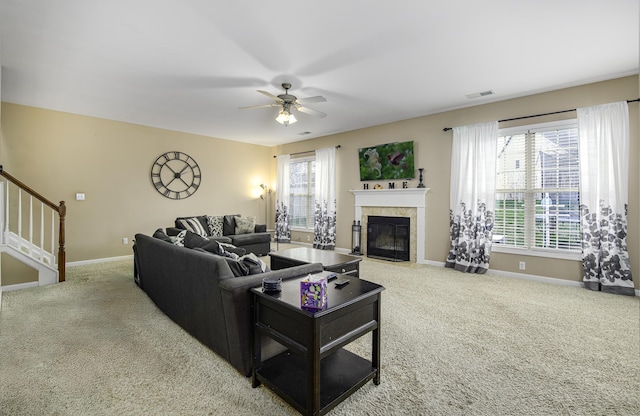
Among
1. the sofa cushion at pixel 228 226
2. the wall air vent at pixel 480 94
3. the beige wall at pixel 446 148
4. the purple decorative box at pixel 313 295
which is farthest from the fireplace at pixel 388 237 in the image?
the purple decorative box at pixel 313 295

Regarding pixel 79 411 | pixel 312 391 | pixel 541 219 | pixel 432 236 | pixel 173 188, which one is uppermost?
pixel 173 188

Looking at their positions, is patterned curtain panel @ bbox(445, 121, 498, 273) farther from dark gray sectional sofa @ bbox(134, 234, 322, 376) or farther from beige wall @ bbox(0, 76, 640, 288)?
dark gray sectional sofa @ bbox(134, 234, 322, 376)

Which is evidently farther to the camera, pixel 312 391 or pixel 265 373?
pixel 265 373

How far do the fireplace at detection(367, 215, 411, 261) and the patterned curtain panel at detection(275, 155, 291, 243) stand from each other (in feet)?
8.08

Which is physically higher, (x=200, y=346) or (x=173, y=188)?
(x=173, y=188)

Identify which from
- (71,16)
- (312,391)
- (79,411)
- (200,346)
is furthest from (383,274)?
(71,16)

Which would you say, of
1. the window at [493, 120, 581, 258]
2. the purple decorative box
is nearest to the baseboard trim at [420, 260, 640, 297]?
the window at [493, 120, 581, 258]

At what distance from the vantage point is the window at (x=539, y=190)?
417cm

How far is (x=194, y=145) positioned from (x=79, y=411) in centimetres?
589

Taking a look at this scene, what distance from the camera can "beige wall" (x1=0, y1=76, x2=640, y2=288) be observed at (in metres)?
4.20

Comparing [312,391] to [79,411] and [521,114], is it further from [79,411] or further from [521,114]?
[521,114]

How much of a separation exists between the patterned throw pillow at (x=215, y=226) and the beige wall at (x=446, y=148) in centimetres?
262

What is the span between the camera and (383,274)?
471 cm

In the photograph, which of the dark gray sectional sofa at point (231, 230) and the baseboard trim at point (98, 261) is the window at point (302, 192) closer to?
the dark gray sectional sofa at point (231, 230)
